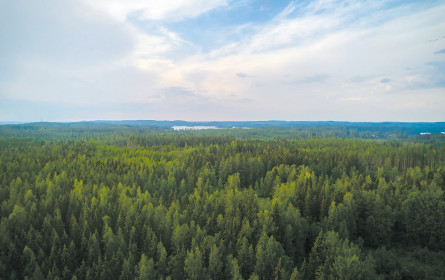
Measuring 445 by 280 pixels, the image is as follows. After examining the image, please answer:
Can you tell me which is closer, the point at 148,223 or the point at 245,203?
the point at 148,223

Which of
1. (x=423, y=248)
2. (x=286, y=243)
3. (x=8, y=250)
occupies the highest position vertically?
(x=8, y=250)

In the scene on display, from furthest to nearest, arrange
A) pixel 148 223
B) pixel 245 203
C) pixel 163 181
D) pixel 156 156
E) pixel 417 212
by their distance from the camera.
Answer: pixel 156 156, pixel 163 181, pixel 417 212, pixel 245 203, pixel 148 223

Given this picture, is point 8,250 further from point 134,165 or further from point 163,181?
point 134,165

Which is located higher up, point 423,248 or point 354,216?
point 354,216

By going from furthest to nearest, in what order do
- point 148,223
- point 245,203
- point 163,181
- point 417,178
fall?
1. point 417,178
2. point 163,181
3. point 245,203
4. point 148,223

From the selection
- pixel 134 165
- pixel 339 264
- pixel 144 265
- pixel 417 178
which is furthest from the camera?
pixel 134 165

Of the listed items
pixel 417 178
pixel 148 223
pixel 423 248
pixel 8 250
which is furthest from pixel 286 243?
pixel 417 178

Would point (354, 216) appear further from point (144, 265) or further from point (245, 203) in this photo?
point (144, 265)

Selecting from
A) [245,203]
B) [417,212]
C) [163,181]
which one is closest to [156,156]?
[163,181]

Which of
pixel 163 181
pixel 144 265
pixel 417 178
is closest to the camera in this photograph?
pixel 144 265
